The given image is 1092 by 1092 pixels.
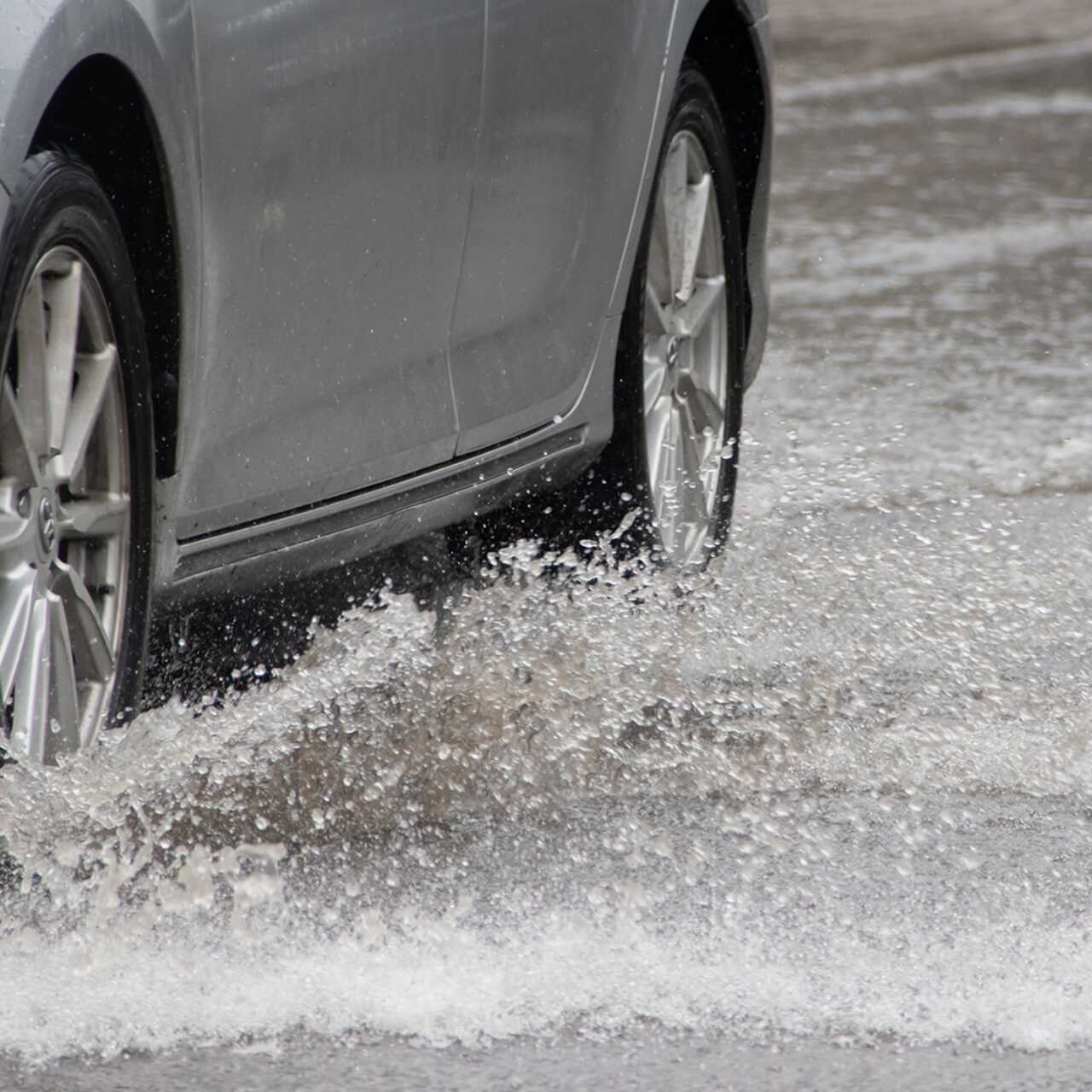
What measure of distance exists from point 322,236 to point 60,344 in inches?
17.7

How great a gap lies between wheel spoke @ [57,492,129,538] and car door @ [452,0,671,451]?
80cm

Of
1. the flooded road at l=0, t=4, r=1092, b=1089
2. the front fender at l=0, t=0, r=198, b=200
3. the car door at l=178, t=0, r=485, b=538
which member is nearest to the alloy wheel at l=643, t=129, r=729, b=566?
the flooded road at l=0, t=4, r=1092, b=1089

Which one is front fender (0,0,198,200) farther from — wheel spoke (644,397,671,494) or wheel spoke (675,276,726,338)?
wheel spoke (675,276,726,338)

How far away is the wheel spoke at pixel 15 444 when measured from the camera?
258 centimetres

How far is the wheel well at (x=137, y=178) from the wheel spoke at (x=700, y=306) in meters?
1.71

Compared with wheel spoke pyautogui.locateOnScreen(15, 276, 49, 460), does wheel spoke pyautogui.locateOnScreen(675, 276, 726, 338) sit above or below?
below

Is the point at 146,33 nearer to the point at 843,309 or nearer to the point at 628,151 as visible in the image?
the point at 628,151

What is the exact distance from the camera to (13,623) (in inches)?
103

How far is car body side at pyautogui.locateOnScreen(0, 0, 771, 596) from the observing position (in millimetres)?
2480

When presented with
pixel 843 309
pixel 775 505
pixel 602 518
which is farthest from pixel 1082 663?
pixel 843 309

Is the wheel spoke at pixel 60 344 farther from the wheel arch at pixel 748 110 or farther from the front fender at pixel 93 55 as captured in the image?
the wheel arch at pixel 748 110

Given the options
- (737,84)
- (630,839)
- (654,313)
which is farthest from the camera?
(737,84)

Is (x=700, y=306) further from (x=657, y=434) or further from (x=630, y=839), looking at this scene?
(x=630, y=839)

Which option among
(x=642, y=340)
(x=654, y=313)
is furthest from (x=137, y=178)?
(x=654, y=313)
